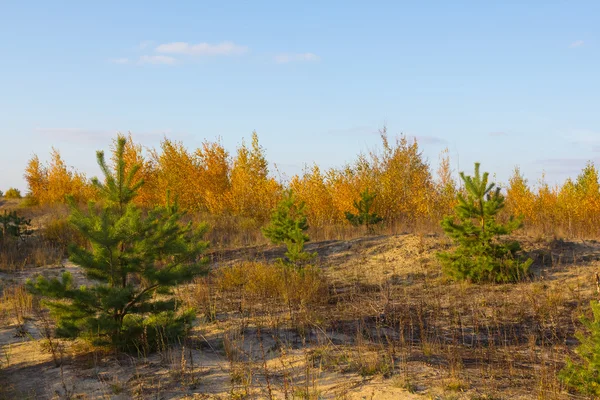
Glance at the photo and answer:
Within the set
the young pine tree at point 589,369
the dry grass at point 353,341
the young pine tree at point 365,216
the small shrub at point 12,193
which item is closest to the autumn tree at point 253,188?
the young pine tree at point 365,216

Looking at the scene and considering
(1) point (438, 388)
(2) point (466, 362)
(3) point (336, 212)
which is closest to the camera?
(1) point (438, 388)

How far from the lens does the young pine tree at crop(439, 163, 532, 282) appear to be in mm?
8961

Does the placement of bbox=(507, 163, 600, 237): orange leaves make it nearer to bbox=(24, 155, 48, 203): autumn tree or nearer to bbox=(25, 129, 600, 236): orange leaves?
bbox=(25, 129, 600, 236): orange leaves

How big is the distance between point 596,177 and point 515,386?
21.4 m

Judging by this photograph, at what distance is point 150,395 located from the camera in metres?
4.78

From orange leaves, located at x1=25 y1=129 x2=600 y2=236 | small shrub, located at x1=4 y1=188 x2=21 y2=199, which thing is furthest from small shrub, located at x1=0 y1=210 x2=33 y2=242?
small shrub, located at x1=4 y1=188 x2=21 y2=199

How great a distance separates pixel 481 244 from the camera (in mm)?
9227

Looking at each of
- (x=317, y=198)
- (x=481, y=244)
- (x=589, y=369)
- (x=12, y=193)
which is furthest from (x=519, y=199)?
(x=12, y=193)

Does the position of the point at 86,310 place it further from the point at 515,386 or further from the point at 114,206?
the point at 515,386

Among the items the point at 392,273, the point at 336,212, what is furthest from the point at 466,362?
the point at 336,212

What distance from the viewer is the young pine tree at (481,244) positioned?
29.4 feet

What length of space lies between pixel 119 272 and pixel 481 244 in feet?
20.0

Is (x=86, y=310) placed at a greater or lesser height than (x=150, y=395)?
greater

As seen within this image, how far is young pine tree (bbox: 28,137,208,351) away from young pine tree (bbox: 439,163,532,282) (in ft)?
16.5
